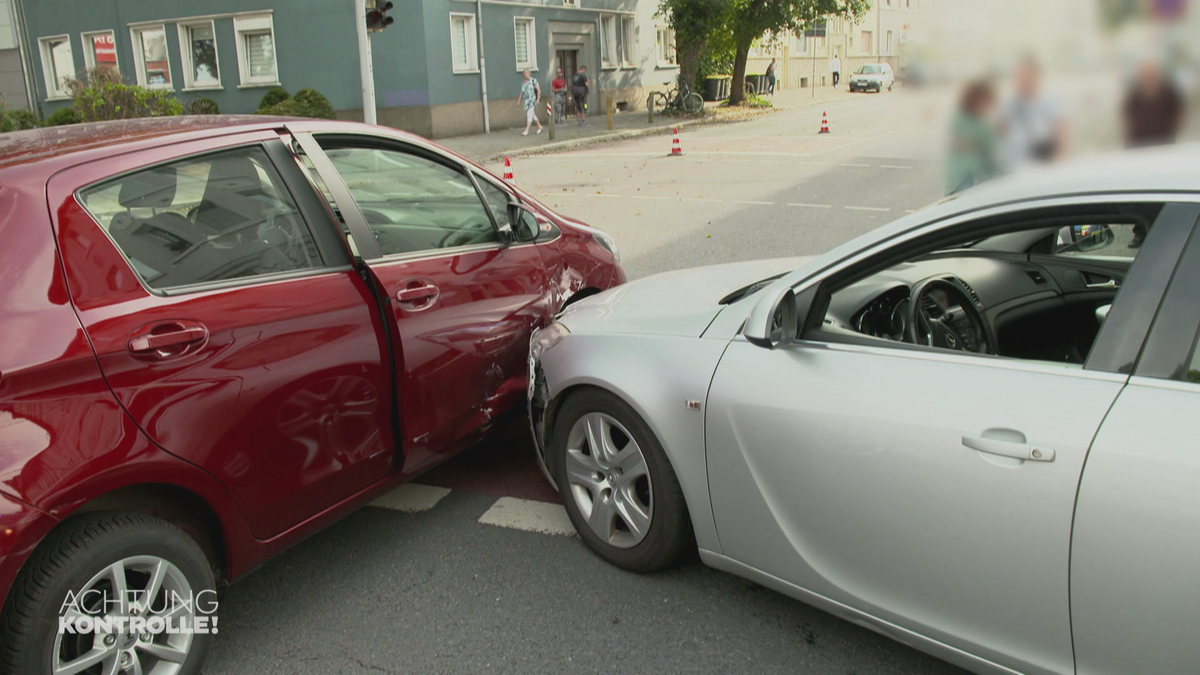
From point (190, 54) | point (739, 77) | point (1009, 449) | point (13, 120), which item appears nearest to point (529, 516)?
point (1009, 449)

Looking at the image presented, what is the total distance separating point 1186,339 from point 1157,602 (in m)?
0.59

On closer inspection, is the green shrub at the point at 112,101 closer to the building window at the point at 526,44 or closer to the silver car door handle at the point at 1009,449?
the building window at the point at 526,44

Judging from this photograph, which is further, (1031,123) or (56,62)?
(56,62)

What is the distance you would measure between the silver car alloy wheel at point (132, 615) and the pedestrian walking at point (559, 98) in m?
27.3

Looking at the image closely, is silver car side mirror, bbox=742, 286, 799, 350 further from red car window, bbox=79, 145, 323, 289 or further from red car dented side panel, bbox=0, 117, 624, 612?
red car window, bbox=79, 145, 323, 289

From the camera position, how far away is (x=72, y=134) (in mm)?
3303

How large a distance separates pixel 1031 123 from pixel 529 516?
2.65 metres

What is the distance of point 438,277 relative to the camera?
3715mm

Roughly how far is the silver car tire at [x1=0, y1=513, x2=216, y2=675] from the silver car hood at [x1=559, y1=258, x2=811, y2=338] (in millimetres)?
1614

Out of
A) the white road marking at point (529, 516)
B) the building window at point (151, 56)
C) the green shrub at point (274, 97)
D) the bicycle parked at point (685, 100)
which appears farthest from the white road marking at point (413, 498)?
the bicycle parked at point (685, 100)

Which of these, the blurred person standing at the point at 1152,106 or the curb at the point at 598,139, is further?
the curb at the point at 598,139

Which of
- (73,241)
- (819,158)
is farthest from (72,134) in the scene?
(819,158)

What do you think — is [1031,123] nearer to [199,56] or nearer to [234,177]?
[234,177]

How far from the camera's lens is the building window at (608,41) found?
3472 centimetres
